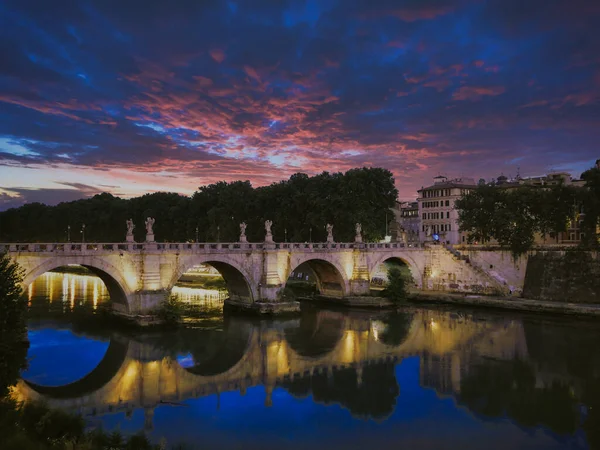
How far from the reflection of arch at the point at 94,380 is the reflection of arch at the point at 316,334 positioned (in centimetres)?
1116

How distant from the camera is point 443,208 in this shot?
8138 cm

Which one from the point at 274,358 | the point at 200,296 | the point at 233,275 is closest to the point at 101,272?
the point at 233,275

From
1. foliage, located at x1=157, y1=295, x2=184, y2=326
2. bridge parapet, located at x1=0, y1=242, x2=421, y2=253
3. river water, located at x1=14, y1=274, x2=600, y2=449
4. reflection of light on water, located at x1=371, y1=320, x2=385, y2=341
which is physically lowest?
river water, located at x1=14, y1=274, x2=600, y2=449

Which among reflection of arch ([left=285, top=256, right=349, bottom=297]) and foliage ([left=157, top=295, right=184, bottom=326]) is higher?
reflection of arch ([left=285, top=256, right=349, bottom=297])

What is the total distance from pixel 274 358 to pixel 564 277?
104 ft

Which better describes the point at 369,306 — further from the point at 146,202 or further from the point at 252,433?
the point at 146,202

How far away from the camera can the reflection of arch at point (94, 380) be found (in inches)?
960

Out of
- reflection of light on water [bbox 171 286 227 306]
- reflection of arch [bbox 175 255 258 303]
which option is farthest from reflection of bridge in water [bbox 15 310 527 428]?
reflection of light on water [bbox 171 286 227 306]

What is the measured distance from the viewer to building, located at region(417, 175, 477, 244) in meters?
79.6

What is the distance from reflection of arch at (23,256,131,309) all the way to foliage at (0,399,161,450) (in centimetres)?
1523

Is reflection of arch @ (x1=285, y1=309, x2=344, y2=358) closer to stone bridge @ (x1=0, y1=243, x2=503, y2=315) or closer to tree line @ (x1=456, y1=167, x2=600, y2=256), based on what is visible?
stone bridge @ (x1=0, y1=243, x2=503, y2=315)

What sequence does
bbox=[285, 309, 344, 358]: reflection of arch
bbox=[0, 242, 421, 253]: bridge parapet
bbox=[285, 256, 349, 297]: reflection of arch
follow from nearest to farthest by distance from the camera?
bbox=[0, 242, 421, 253]: bridge parapet < bbox=[285, 309, 344, 358]: reflection of arch < bbox=[285, 256, 349, 297]: reflection of arch

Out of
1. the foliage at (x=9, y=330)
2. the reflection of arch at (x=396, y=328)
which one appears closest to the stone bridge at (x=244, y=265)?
the reflection of arch at (x=396, y=328)

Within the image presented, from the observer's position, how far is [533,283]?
1981 inches
